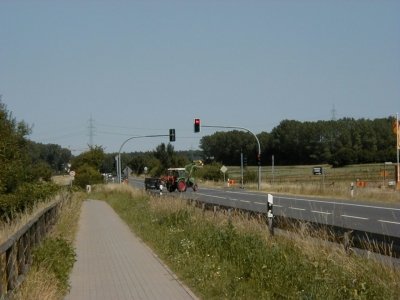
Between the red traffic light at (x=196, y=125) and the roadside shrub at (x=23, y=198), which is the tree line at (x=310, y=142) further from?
the roadside shrub at (x=23, y=198)

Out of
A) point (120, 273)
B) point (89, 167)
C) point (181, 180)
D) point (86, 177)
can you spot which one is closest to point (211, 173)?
point (89, 167)

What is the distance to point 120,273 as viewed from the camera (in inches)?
455

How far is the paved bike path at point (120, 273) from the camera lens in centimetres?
941

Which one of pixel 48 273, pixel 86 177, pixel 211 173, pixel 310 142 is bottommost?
pixel 48 273

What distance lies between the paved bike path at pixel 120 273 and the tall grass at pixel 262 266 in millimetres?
343

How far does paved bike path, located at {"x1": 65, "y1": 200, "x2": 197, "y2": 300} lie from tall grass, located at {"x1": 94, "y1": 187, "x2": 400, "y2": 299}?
343mm

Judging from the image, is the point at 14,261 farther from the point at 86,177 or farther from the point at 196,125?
the point at 86,177

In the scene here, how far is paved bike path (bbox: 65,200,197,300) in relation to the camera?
9.41 metres

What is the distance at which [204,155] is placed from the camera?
170250mm

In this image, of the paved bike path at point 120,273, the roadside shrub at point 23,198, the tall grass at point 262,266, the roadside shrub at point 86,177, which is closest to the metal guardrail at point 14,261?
the paved bike path at point 120,273

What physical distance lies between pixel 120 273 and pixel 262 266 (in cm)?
325


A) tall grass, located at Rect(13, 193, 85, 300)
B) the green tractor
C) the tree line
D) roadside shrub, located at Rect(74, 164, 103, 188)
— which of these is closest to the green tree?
roadside shrub, located at Rect(74, 164, 103, 188)

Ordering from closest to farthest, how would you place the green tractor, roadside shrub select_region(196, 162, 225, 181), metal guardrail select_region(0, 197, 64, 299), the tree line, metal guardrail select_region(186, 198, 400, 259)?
metal guardrail select_region(0, 197, 64, 299) → metal guardrail select_region(186, 198, 400, 259) → the green tractor → roadside shrub select_region(196, 162, 225, 181) → the tree line

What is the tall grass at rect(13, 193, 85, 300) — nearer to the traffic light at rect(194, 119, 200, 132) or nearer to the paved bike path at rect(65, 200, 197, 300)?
the paved bike path at rect(65, 200, 197, 300)
